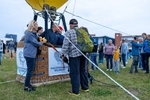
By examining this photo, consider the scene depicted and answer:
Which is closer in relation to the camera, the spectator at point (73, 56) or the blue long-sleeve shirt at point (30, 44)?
the spectator at point (73, 56)

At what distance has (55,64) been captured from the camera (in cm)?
511

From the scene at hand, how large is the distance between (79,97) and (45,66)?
1.47m

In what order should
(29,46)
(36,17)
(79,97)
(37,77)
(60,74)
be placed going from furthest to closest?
(36,17)
(60,74)
(37,77)
(29,46)
(79,97)

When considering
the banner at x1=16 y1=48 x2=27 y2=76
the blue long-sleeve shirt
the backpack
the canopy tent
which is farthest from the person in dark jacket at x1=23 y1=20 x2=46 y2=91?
the canopy tent

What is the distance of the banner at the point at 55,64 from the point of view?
4.98 metres

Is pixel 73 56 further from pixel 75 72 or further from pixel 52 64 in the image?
pixel 52 64

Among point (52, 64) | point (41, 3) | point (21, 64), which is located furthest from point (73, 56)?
point (41, 3)

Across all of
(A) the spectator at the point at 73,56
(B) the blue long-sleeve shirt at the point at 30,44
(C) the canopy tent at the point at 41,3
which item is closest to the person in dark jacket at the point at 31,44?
(B) the blue long-sleeve shirt at the point at 30,44

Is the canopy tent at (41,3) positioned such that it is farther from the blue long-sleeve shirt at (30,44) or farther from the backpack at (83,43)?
the backpack at (83,43)

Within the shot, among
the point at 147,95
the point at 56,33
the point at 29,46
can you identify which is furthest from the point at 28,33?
the point at 147,95

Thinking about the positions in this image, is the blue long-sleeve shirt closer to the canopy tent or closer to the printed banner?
the printed banner

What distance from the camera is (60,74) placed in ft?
17.3

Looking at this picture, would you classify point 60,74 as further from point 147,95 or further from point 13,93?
point 147,95

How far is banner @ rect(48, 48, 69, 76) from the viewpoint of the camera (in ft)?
16.3
